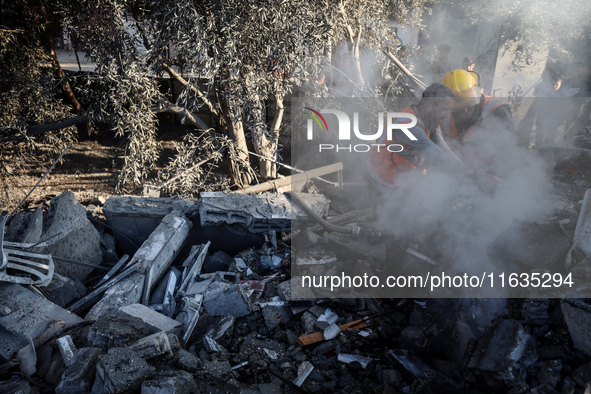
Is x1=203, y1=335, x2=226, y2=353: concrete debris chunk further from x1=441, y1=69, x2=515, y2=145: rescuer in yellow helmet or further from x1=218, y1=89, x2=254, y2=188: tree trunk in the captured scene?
x1=218, y1=89, x2=254, y2=188: tree trunk

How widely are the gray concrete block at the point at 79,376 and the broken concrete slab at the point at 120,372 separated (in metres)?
0.06

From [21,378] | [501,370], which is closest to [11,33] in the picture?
[21,378]

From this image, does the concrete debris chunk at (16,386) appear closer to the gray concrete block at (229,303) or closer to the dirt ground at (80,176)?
the gray concrete block at (229,303)

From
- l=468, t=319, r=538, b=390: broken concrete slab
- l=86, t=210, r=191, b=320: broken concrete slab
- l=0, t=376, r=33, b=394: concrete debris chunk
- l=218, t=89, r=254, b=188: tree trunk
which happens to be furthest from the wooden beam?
l=468, t=319, r=538, b=390: broken concrete slab

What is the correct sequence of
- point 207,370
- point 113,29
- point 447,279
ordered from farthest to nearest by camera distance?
point 113,29
point 447,279
point 207,370

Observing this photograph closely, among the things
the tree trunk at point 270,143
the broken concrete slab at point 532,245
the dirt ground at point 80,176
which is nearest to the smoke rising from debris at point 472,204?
the broken concrete slab at point 532,245

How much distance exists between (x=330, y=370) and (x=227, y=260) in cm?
217

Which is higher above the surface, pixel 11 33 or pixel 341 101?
pixel 11 33

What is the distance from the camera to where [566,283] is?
3.33 metres

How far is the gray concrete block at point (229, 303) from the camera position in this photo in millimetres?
4008

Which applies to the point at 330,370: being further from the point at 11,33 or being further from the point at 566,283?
the point at 11,33

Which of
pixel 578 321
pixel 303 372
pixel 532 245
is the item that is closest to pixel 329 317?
pixel 303 372

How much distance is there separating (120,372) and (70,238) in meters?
2.54

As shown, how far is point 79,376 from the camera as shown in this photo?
267cm
